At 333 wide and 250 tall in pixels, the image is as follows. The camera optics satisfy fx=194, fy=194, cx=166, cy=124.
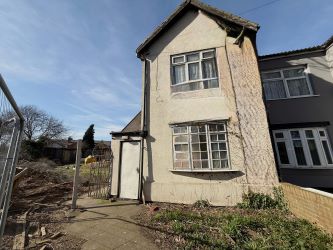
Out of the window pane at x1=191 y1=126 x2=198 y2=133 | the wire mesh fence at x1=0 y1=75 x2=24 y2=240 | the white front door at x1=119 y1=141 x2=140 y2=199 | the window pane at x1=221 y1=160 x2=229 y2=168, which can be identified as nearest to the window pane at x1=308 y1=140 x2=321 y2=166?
the window pane at x1=221 y1=160 x2=229 y2=168

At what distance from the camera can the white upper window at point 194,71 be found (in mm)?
9859

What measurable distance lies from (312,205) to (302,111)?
26.7 ft

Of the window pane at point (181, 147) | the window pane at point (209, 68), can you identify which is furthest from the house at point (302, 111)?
the window pane at point (181, 147)

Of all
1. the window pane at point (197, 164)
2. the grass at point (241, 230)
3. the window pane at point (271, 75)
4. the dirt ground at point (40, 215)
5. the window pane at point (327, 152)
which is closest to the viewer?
the grass at point (241, 230)

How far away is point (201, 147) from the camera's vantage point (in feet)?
30.2

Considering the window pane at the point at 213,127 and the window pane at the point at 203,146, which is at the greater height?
the window pane at the point at 213,127

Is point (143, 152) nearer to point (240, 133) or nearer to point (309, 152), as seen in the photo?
point (240, 133)

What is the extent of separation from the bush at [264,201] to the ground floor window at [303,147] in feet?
15.7

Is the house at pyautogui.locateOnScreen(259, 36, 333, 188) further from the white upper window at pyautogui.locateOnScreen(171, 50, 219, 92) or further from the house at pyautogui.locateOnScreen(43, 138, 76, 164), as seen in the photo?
the house at pyautogui.locateOnScreen(43, 138, 76, 164)

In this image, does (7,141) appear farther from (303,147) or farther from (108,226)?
(303,147)

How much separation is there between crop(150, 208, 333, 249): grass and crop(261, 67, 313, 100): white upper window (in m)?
8.34

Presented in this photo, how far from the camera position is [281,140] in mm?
12039

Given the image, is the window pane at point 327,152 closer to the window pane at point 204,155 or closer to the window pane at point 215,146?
the window pane at point 215,146

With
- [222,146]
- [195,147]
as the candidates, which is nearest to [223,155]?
[222,146]
